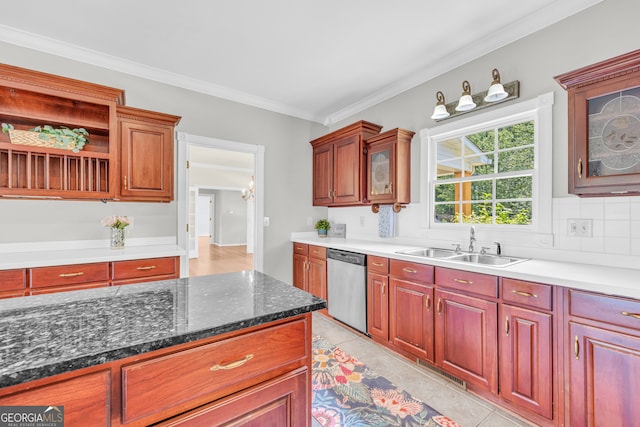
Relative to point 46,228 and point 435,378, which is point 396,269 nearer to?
point 435,378

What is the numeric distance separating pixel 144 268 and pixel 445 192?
118 inches

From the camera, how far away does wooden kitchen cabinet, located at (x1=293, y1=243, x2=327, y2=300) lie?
3.45m

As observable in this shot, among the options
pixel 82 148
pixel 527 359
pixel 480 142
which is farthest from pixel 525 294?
pixel 82 148

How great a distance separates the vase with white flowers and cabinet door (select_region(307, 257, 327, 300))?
6.73ft

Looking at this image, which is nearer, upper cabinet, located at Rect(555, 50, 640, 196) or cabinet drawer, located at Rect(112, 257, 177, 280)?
upper cabinet, located at Rect(555, 50, 640, 196)

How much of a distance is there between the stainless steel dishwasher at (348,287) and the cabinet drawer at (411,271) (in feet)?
1.20

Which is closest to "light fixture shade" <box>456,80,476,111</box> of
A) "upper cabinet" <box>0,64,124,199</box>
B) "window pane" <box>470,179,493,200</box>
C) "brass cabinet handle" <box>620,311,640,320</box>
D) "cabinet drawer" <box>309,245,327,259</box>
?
"window pane" <box>470,179,493,200</box>

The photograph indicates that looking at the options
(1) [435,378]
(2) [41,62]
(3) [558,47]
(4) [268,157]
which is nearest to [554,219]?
(3) [558,47]

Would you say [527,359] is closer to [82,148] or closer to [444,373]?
[444,373]

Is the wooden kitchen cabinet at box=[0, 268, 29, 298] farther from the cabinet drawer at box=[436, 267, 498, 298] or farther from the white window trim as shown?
the white window trim

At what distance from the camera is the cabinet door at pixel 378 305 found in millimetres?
2648

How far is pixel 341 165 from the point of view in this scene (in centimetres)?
368

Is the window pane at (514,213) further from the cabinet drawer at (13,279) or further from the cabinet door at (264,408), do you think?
the cabinet drawer at (13,279)

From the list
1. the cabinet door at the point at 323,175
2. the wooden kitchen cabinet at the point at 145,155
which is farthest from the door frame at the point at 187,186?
the cabinet door at the point at 323,175
